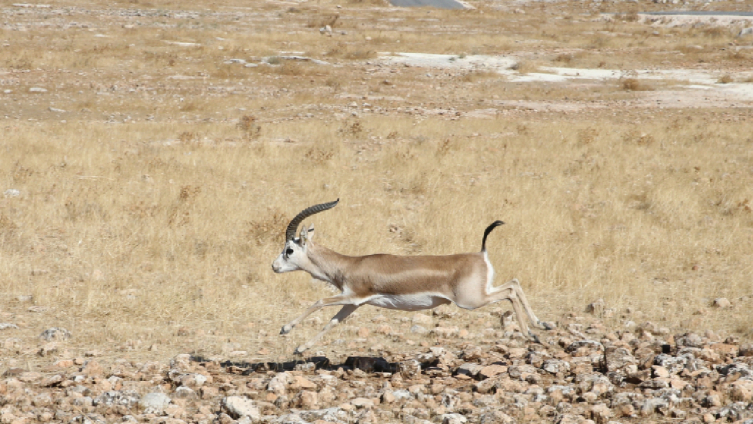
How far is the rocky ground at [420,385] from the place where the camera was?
231 inches

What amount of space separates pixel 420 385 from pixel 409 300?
30.7 inches

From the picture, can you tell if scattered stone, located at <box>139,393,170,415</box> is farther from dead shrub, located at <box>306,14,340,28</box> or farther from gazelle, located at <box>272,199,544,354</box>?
dead shrub, located at <box>306,14,340,28</box>

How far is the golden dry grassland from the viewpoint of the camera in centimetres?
894

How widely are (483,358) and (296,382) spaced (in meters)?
1.93

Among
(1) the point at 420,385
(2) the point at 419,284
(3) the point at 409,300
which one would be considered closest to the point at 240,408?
(1) the point at 420,385

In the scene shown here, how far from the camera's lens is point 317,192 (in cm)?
1408

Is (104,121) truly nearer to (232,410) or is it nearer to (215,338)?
(215,338)

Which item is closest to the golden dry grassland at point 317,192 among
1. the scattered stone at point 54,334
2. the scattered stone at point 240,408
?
the scattered stone at point 54,334

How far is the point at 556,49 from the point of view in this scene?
138 feet

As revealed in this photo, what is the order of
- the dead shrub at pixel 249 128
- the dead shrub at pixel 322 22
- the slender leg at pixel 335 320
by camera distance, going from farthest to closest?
1. the dead shrub at pixel 322 22
2. the dead shrub at pixel 249 128
3. the slender leg at pixel 335 320

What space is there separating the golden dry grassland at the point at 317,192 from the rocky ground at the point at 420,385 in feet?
2.45

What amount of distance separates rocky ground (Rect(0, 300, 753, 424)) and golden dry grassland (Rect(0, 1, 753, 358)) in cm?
75

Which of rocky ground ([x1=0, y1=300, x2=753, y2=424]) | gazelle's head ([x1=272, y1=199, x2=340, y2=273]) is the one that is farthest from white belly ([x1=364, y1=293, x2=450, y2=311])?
gazelle's head ([x1=272, y1=199, x2=340, y2=273])

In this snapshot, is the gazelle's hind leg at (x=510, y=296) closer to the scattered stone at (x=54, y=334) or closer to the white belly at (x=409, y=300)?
the white belly at (x=409, y=300)
